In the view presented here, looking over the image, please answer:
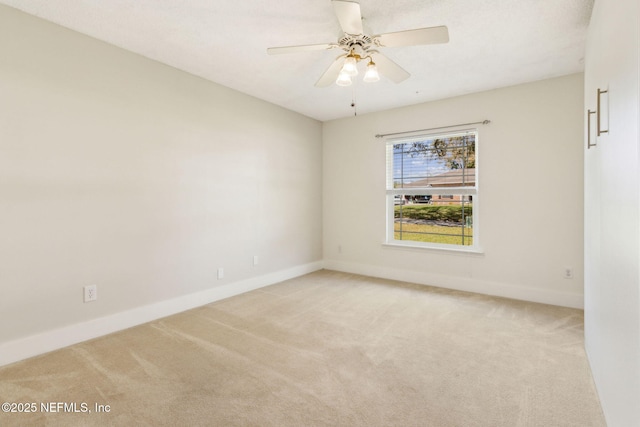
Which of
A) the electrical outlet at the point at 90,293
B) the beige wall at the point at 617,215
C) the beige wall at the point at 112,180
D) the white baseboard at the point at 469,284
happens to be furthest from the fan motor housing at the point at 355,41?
the white baseboard at the point at 469,284

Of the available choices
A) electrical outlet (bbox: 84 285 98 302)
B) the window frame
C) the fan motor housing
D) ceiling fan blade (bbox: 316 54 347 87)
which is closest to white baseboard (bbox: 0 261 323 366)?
electrical outlet (bbox: 84 285 98 302)

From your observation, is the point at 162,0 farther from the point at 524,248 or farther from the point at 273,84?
the point at 524,248

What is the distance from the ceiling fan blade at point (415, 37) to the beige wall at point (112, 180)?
7.25ft

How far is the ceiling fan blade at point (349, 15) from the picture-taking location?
1.77 m

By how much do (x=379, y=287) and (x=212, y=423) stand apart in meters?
2.88

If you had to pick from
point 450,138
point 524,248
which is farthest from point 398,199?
point 524,248

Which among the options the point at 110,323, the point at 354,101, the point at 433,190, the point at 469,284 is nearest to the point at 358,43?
the point at 354,101

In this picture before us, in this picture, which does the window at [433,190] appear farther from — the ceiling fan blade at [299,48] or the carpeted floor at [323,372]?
the ceiling fan blade at [299,48]

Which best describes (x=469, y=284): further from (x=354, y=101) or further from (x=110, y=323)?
(x=110, y=323)

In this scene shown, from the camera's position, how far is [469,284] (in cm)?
399

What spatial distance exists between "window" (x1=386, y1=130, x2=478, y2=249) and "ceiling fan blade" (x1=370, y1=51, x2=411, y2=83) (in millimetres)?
1896

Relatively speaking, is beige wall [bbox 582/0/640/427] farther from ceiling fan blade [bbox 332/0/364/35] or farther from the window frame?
the window frame

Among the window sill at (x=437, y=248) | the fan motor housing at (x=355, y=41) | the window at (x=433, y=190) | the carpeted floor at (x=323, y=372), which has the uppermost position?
the fan motor housing at (x=355, y=41)

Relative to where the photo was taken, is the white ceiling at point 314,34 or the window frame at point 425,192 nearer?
the white ceiling at point 314,34
